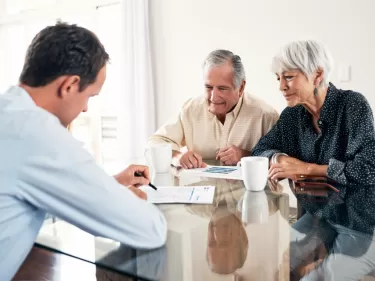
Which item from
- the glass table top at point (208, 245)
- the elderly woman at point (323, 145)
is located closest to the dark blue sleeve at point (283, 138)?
the elderly woman at point (323, 145)

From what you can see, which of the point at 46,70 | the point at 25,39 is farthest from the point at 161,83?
the point at 46,70

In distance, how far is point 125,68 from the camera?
4.03 m

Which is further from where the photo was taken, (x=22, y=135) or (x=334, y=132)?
(x=334, y=132)

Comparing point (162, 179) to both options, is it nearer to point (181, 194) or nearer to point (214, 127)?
point (181, 194)

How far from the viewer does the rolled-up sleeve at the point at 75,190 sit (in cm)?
77

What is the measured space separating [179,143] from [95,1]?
8.94ft

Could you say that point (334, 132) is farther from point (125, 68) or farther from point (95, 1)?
point (95, 1)

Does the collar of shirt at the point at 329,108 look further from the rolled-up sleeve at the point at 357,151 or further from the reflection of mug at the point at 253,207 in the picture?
the reflection of mug at the point at 253,207

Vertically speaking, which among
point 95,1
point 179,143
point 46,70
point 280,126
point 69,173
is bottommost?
point 179,143

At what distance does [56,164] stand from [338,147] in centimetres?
119

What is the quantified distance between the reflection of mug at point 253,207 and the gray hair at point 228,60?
833 mm

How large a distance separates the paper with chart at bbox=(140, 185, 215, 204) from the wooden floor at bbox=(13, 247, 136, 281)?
13.9 inches

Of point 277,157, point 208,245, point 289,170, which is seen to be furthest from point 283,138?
point 208,245

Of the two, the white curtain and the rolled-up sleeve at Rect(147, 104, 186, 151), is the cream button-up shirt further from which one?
the white curtain
